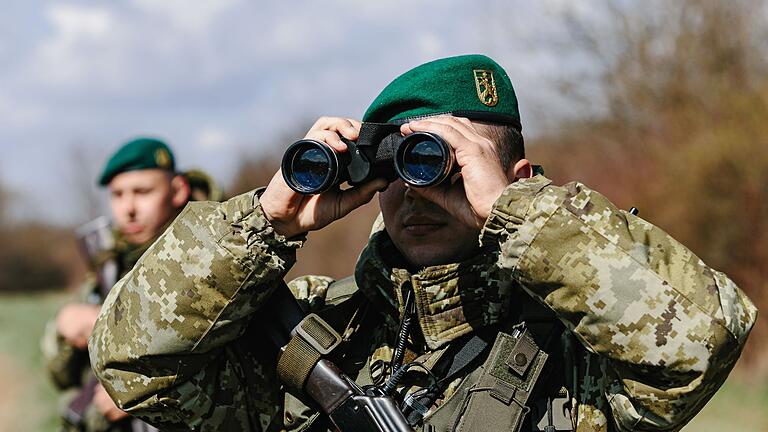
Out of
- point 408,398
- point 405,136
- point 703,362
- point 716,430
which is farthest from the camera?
point 716,430

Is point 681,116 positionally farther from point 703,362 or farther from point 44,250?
point 44,250

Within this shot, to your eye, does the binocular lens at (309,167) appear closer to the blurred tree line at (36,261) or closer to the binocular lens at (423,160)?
the binocular lens at (423,160)

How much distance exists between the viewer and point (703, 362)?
2.13 meters

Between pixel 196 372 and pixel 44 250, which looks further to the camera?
pixel 44 250

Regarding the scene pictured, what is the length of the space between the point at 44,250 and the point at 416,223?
2383 inches

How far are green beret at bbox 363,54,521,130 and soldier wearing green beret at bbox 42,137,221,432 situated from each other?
2686mm

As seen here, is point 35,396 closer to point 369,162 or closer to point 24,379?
point 24,379

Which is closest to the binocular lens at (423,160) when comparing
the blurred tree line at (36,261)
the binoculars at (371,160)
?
the binoculars at (371,160)

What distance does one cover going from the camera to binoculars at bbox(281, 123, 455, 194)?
2350 mm

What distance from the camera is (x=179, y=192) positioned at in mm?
5324

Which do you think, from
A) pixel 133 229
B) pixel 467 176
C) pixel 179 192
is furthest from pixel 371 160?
pixel 179 192

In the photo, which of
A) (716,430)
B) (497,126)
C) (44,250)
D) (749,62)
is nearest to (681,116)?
(749,62)

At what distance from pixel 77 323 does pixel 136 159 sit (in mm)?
988

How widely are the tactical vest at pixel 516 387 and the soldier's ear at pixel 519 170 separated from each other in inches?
14.0
